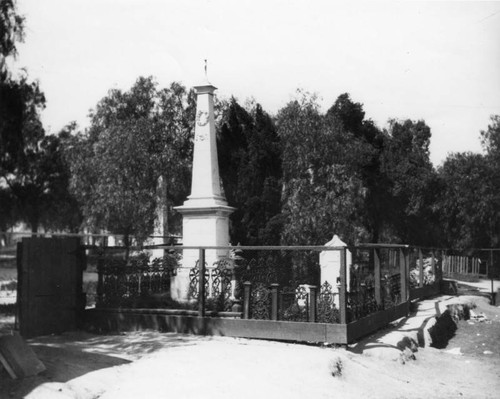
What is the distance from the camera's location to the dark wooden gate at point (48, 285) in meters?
9.62

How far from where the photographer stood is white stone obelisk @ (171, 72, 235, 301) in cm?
1452

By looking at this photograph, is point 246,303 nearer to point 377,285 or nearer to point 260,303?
point 260,303

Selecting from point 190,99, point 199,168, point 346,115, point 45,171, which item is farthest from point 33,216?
point 199,168

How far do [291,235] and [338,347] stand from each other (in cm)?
1360

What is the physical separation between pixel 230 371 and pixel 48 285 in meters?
4.38

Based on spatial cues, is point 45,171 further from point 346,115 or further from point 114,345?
point 114,345

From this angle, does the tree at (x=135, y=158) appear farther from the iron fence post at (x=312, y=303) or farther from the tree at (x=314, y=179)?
the iron fence post at (x=312, y=303)

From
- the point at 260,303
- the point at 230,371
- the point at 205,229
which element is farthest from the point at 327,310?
the point at 205,229

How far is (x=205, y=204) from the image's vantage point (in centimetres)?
1470

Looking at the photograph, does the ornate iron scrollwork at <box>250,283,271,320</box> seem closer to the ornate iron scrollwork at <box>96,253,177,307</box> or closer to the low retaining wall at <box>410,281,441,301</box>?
the ornate iron scrollwork at <box>96,253,177,307</box>

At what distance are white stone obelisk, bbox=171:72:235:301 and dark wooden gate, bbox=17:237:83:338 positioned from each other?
3.66 metres

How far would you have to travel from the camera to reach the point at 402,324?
39.0ft

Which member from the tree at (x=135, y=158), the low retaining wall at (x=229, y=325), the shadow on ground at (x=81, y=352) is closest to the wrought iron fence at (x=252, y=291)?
the low retaining wall at (x=229, y=325)

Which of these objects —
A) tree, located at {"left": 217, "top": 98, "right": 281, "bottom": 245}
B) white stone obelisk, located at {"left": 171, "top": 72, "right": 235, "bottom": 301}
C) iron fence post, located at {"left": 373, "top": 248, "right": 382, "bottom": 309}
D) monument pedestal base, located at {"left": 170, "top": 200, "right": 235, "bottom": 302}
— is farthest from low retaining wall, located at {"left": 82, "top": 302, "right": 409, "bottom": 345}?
tree, located at {"left": 217, "top": 98, "right": 281, "bottom": 245}
